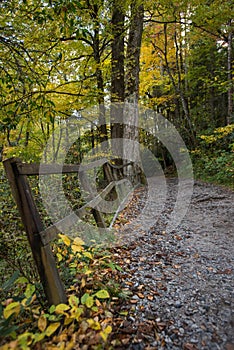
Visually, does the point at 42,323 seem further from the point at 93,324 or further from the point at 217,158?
the point at 217,158

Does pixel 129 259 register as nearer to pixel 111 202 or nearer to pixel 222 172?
pixel 111 202

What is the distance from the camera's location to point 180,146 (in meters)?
14.4

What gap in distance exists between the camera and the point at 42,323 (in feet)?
5.12

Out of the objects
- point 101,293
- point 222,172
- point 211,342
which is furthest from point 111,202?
point 222,172

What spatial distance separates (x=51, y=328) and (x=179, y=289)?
150 centimetres

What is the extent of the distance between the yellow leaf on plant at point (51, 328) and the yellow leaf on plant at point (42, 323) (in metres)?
0.04

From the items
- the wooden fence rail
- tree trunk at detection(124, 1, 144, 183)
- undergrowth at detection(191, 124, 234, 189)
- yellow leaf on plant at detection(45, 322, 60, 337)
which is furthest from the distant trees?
yellow leaf on plant at detection(45, 322, 60, 337)

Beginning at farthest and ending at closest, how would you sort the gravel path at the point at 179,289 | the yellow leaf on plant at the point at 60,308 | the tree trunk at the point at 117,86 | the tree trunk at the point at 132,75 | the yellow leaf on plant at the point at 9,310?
1. the tree trunk at the point at 132,75
2. the tree trunk at the point at 117,86
3. the gravel path at the point at 179,289
4. the yellow leaf on plant at the point at 60,308
5. the yellow leaf on plant at the point at 9,310

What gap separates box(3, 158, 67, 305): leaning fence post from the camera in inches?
66.6

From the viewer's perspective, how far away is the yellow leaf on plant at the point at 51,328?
58.3 inches

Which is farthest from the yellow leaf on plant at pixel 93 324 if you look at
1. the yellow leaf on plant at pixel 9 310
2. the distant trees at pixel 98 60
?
the distant trees at pixel 98 60

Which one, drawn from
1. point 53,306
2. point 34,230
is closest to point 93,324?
point 53,306

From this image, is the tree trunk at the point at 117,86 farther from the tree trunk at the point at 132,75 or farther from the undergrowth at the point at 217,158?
the undergrowth at the point at 217,158

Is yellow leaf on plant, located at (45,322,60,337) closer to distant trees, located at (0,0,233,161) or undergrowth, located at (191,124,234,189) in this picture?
distant trees, located at (0,0,233,161)
